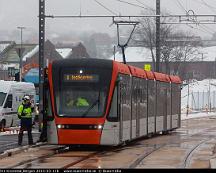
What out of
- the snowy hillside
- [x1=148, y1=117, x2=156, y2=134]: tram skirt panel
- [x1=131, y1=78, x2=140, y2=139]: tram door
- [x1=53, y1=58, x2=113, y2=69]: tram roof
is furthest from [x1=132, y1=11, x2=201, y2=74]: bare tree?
[x1=53, y1=58, x2=113, y2=69]: tram roof

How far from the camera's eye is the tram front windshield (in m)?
22.3

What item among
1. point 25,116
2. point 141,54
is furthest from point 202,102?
point 25,116

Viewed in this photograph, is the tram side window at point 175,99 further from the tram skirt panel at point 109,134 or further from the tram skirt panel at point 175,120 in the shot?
the tram skirt panel at point 109,134

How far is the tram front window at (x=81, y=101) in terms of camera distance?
879 inches

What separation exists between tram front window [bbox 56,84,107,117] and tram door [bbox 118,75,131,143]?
2.60 ft

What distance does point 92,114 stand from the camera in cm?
2230

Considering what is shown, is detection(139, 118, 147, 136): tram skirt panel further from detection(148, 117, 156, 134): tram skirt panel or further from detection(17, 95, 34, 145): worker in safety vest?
detection(17, 95, 34, 145): worker in safety vest

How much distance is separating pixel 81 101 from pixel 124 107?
1.98 metres

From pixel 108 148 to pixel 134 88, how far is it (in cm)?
267

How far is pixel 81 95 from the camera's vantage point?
22453 millimetres

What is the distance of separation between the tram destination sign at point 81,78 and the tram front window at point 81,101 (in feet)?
0.69

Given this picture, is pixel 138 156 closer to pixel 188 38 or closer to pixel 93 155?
pixel 93 155

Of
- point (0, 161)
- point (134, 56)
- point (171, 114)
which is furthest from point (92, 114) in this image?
point (134, 56)

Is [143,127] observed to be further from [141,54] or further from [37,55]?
[141,54]
